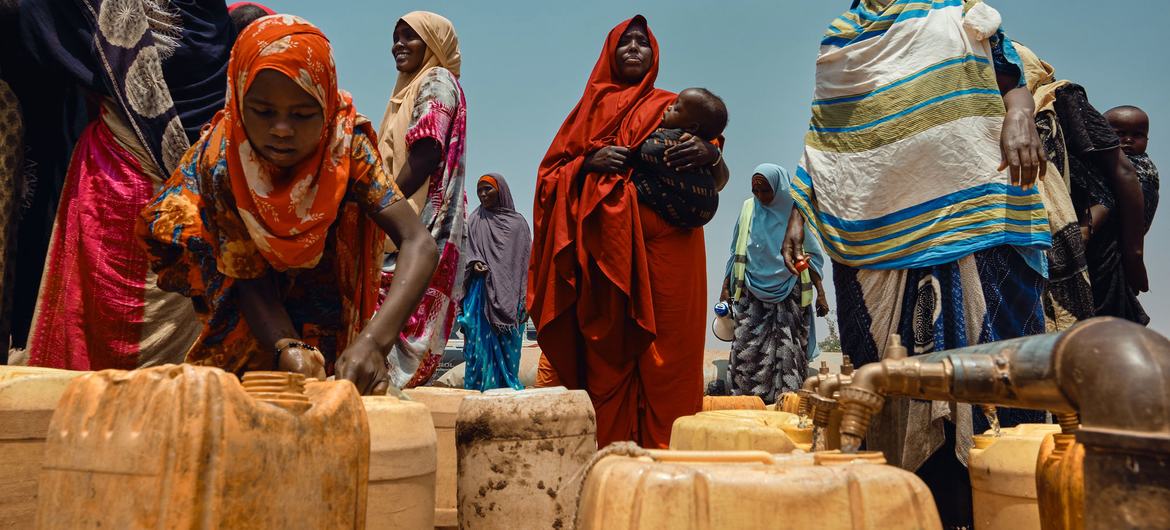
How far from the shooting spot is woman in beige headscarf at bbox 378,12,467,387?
4938 millimetres

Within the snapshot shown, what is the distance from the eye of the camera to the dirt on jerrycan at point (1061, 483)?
1.72m

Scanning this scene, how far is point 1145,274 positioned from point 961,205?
6.37 feet

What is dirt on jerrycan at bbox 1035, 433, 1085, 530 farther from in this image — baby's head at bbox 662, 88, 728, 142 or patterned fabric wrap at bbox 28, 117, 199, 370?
patterned fabric wrap at bbox 28, 117, 199, 370

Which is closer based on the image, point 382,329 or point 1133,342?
point 1133,342

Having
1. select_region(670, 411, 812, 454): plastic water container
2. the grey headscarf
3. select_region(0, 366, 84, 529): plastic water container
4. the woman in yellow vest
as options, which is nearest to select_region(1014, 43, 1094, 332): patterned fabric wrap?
select_region(670, 411, 812, 454): plastic water container

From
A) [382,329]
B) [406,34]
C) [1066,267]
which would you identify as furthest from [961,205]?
[406,34]

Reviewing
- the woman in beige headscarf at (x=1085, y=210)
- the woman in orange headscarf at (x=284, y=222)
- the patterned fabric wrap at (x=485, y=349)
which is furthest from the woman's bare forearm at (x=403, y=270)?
the patterned fabric wrap at (x=485, y=349)

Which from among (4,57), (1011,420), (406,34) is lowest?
(1011,420)

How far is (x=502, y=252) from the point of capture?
30.1ft

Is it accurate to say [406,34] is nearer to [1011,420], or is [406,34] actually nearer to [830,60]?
[830,60]

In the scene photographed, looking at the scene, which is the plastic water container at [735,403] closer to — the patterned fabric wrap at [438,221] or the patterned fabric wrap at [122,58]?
the patterned fabric wrap at [438,221]

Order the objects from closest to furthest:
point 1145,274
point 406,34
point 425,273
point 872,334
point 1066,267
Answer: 1. point 425,273
2. point 872,334
3. point 1066,267
4. point 1145,274
5. point 406,34

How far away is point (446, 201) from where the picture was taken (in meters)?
5.21

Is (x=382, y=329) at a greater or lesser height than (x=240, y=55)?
lesser
